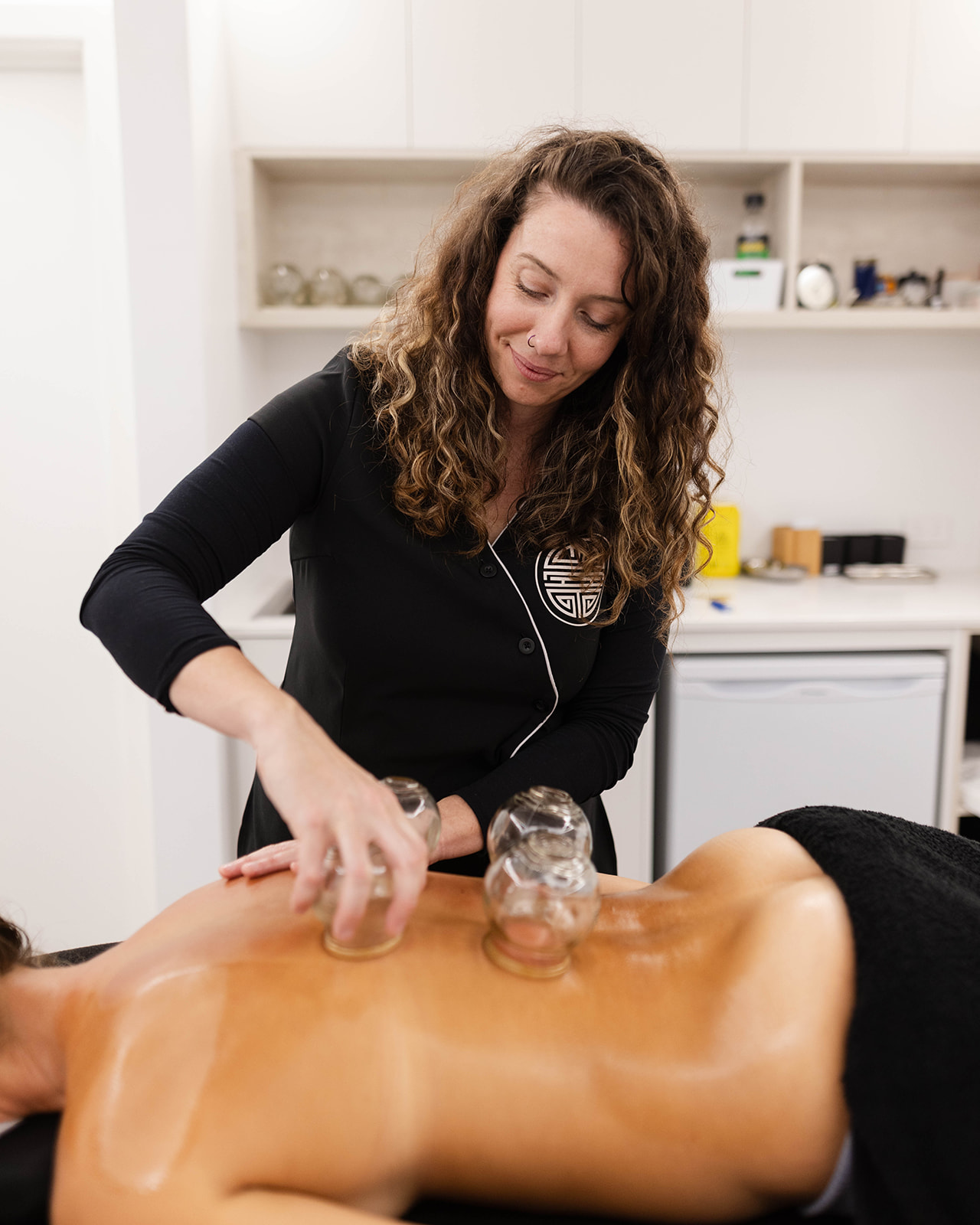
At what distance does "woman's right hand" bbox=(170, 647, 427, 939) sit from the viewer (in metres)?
0.69

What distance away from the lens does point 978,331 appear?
9.12 ft

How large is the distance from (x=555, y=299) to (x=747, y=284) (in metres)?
1.60

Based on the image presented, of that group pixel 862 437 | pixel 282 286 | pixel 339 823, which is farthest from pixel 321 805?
pixel 862 437

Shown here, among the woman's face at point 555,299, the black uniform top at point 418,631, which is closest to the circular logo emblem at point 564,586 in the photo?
the black uniform top at point 418,631

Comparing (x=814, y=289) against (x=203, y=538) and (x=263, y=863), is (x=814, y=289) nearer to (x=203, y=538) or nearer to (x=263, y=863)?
(x=203, y=538)

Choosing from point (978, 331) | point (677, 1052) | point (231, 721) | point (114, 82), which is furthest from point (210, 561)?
point (978, 331)

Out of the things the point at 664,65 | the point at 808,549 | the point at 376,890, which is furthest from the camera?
the point at 808,549

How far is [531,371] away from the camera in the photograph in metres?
1.09

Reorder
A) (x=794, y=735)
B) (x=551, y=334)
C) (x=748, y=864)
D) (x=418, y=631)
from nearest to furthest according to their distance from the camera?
(x=748, y=864) → (x=551, y=334) → (x=418, y=631) → (x=794, y=735)

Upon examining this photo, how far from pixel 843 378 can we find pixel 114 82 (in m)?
2.09

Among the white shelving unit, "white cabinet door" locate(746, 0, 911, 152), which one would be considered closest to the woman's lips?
the white shelving unit

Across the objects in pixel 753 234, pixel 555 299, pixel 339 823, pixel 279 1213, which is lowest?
pixel 279 1213

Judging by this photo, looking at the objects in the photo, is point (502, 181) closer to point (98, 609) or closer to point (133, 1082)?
point (98, 609)

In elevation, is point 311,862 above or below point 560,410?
below
